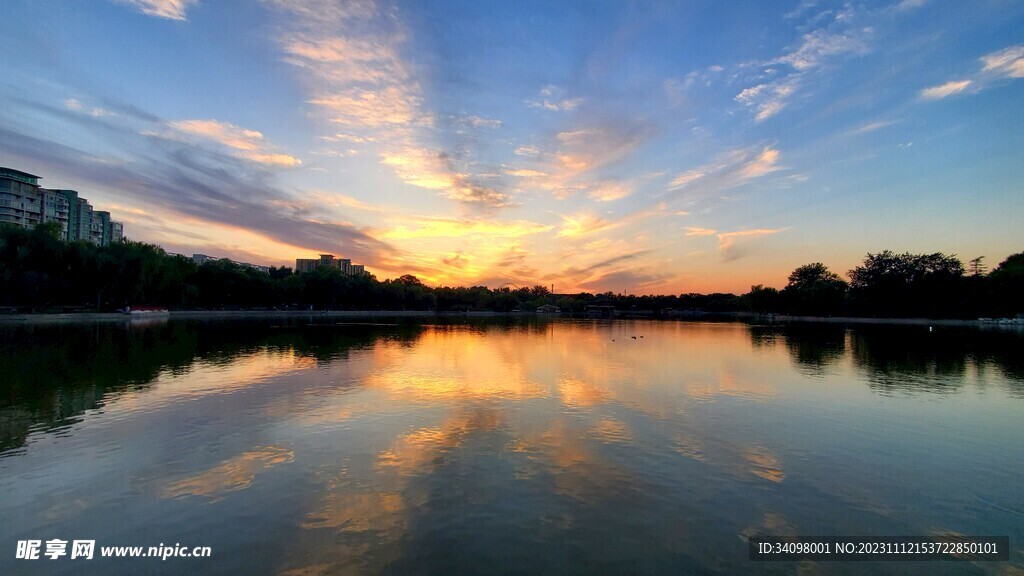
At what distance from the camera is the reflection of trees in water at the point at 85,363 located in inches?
567

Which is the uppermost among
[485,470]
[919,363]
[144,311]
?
[144,311]

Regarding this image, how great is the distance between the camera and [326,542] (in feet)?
23.6

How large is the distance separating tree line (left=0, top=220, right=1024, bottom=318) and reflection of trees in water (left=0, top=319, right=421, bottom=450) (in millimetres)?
28170

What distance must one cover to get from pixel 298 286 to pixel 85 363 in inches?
3791

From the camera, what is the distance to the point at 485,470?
1045cm

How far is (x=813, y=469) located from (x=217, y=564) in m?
12.2

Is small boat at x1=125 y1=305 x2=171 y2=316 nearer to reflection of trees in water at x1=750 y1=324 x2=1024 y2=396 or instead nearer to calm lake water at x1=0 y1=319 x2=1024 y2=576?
calm lake water at x1=0 y1=319 x2=1024 y2=576

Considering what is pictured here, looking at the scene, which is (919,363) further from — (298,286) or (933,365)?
(298,286)

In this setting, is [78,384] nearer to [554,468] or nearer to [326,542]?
[326,542]

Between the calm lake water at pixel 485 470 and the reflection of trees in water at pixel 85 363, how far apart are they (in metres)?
0.19

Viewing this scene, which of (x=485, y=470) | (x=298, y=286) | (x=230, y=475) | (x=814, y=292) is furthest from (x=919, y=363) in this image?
(x=298, y=286)

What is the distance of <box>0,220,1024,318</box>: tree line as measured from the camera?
58312 mm

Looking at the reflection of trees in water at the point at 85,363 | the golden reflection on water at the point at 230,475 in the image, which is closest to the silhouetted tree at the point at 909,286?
the reflection of trees in water at the point at 85,363

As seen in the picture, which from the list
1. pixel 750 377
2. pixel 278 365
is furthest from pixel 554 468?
pixel 278 365
